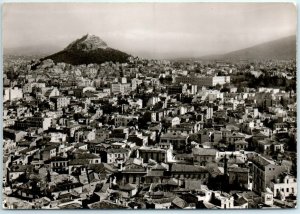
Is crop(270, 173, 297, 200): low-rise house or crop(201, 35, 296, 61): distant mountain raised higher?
crop(201, 35, 296, 61): distant mountain

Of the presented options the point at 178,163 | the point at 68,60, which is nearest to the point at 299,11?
the point at 178,163

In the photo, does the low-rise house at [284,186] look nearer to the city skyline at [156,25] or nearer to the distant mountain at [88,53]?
the city skyline at [156,25]

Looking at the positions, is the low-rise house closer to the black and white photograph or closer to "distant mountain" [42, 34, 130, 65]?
the black and white photograph

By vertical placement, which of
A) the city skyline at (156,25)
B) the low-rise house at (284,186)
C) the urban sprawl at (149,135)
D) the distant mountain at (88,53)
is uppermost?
the city skyline at (156,25)

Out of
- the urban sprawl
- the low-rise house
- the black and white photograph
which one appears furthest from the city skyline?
the low-rise house

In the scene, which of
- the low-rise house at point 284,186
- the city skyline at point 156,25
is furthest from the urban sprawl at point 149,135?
the city skyline at point 156,25

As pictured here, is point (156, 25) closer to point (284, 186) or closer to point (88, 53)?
point (88, 53)

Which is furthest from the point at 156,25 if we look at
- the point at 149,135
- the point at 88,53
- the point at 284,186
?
the point at 284,186
